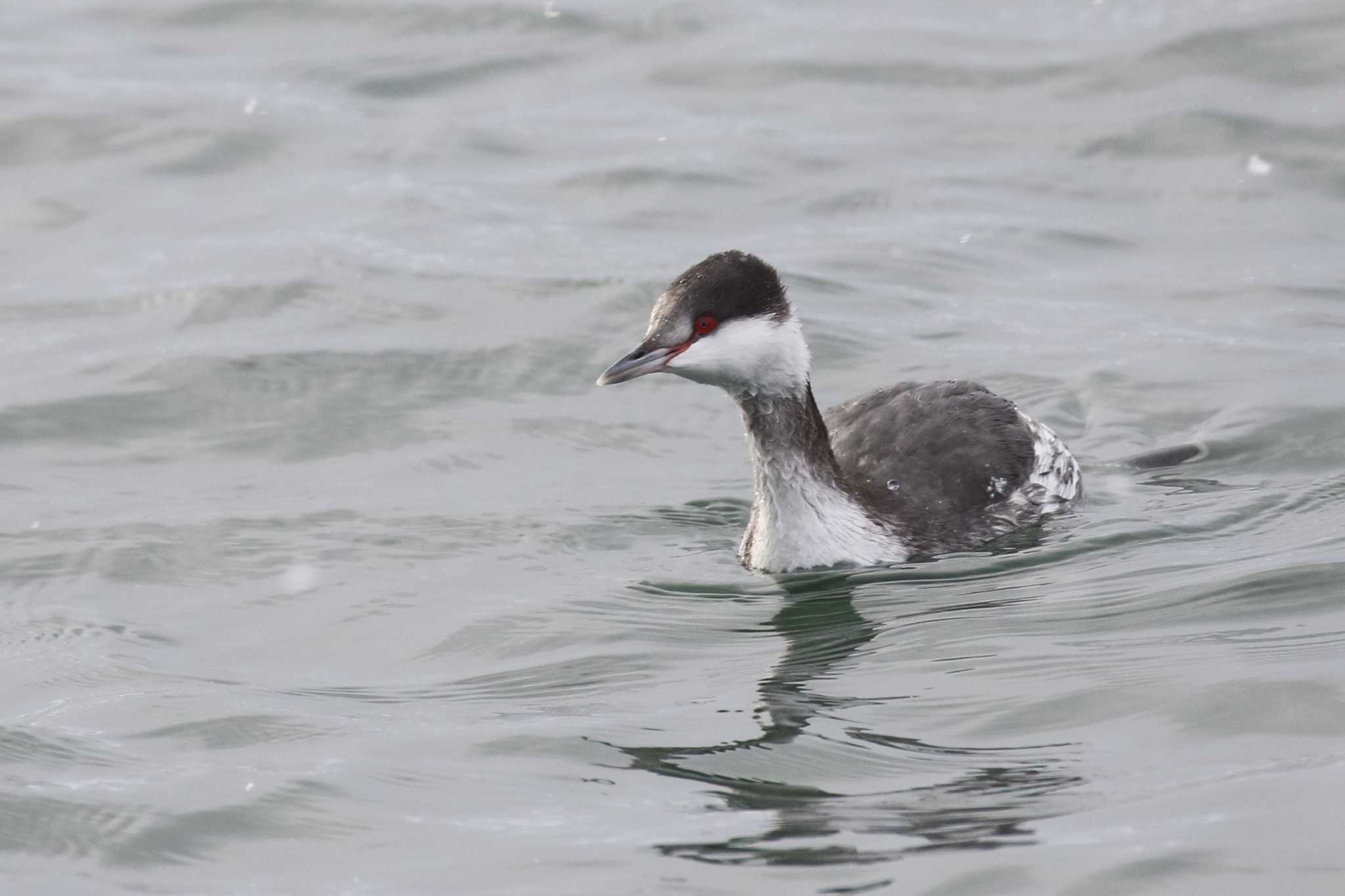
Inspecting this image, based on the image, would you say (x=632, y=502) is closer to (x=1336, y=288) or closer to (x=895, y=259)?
(x=895, y=259)

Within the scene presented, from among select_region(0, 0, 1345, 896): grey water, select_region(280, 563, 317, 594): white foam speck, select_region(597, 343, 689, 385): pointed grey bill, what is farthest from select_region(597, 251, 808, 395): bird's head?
select_region(280, 563, 317, 594): white foam speck

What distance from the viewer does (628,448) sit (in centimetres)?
1206

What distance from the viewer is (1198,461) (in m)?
11.4

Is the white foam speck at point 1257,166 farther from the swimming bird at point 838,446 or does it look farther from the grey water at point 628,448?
the swimming bird at point 838,446

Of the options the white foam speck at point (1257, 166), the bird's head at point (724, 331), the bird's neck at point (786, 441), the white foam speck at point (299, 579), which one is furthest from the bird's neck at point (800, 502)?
the white foam speck at point (1257, 166)

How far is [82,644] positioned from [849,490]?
11.8 feet

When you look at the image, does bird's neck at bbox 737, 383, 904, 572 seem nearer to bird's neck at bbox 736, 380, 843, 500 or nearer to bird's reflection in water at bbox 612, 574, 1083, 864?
bird's neck at bbox 736, 380, 843, 500

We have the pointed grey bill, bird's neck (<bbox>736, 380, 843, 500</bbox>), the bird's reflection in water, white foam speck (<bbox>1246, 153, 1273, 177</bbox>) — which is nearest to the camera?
the bird's reflection in water

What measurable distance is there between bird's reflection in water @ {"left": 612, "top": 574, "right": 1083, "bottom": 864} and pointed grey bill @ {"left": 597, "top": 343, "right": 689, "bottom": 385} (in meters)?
1.51

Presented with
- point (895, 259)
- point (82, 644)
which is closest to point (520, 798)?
point (82, 644)

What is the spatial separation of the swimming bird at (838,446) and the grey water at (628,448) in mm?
260

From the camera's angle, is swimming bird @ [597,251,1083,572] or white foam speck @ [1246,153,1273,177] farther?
white foam speck @ [1246,153,1273,177]

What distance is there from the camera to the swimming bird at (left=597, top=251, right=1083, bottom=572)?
945 cm

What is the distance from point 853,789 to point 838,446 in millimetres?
4019
